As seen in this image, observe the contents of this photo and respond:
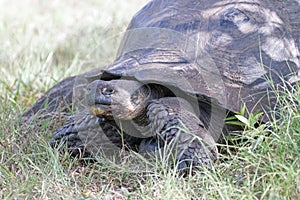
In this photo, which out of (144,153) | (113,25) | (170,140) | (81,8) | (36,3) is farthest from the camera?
(36,3)

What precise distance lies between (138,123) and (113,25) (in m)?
2.73

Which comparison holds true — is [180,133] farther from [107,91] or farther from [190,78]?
[107,91]

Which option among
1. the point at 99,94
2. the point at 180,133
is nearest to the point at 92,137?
the point at 99,94

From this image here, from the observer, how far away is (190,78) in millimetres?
3217

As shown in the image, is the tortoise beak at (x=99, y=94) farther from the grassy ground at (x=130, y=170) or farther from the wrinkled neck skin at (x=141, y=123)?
the grassy ground at (x=130, y=170)

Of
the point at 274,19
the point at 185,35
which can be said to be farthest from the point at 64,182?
the point at 274,19

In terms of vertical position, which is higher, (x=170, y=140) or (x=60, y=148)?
(x=170, y=140)

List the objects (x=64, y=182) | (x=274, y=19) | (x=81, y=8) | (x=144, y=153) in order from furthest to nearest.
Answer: (x=81, y=8) → (x=274, y=19) → (x=144, y=153) → (x=64, y=182)

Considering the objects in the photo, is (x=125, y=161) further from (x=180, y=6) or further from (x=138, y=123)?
(x=180, y=6)

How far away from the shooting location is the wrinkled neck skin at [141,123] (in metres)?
3.39

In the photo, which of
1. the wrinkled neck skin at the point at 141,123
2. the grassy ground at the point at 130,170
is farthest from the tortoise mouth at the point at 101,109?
the grassy ground at the point at 130,170

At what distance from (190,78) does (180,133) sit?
1.19 ft

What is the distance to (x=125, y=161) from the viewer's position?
127 inches

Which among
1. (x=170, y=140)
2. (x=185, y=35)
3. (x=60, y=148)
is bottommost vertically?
(x=60, y=148)
